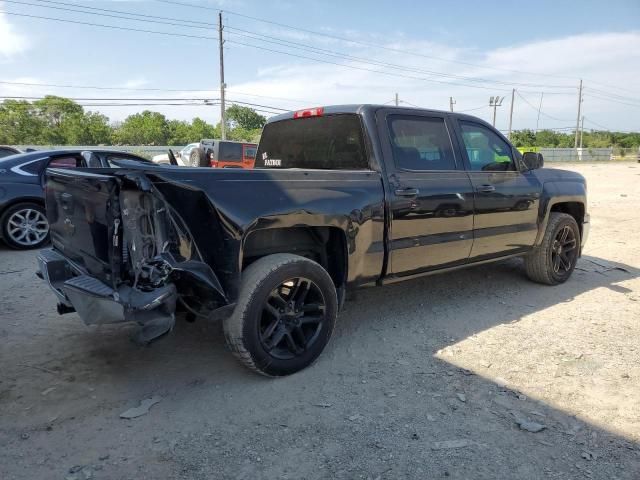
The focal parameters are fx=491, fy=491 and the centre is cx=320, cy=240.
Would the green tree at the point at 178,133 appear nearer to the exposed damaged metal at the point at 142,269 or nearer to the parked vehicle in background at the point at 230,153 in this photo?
the parked vehicle in background at the point at 230,153

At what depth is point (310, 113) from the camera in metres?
4.48

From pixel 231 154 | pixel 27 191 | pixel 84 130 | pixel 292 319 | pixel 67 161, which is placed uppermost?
pixel 84 130

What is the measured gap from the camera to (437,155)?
442 centimetres

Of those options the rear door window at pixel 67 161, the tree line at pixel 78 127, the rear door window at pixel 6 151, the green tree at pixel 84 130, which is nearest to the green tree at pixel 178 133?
the tree line at pixel 78 127

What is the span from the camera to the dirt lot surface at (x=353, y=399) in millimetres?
2488

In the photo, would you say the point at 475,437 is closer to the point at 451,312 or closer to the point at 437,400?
the point at 437,400

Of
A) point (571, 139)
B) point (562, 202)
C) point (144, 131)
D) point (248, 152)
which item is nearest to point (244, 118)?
point (144, 131)

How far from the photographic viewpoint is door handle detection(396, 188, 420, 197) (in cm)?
393

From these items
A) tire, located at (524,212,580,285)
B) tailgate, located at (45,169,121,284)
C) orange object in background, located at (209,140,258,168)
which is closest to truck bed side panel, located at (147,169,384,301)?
tailgate, located at (45,169,121,284)

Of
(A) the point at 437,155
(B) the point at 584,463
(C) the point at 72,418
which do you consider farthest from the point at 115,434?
(A) the point at 437,155

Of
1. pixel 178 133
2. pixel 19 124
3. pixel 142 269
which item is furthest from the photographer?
pixel 178 133

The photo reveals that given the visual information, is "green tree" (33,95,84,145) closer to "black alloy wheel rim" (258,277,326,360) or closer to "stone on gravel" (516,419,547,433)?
"black alloy wheel rim" (258,277,326,360)

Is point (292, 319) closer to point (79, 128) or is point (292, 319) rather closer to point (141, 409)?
point (141, 409)

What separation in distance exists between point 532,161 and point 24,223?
22.5 feet
